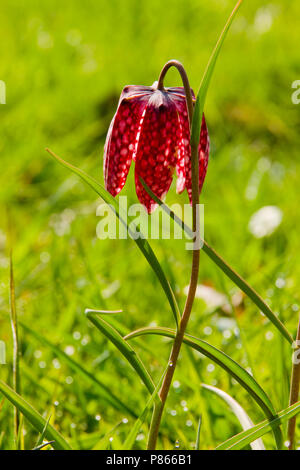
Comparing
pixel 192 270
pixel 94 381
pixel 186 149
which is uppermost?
pixel 186 149

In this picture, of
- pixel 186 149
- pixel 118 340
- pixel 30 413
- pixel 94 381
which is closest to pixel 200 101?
pixel 186 149

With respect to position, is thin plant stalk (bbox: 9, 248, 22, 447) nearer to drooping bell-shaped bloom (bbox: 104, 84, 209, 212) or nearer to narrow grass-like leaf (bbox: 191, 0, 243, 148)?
drooping bell-shaped bloom (bbox: 104, 84, 209, 212)

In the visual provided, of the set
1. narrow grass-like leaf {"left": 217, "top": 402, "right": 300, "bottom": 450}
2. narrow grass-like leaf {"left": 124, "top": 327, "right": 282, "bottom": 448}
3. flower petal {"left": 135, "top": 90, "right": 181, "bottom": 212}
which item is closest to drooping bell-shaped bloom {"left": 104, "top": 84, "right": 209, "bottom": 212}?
flower petal {"left": 135, "top": 90, "right": 181, "bottom": 212}

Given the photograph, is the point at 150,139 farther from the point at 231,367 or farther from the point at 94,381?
the point at 94,381

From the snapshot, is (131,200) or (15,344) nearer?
(15,344)

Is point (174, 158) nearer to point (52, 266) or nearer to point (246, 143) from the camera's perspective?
point (52, 266)

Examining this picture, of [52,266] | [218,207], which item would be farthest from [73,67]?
[52,266]

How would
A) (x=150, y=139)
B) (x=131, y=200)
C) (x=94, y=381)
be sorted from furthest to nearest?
1. (x=131, y=200)
2. (x=94, y=381)
3. (x=150, y=139)
